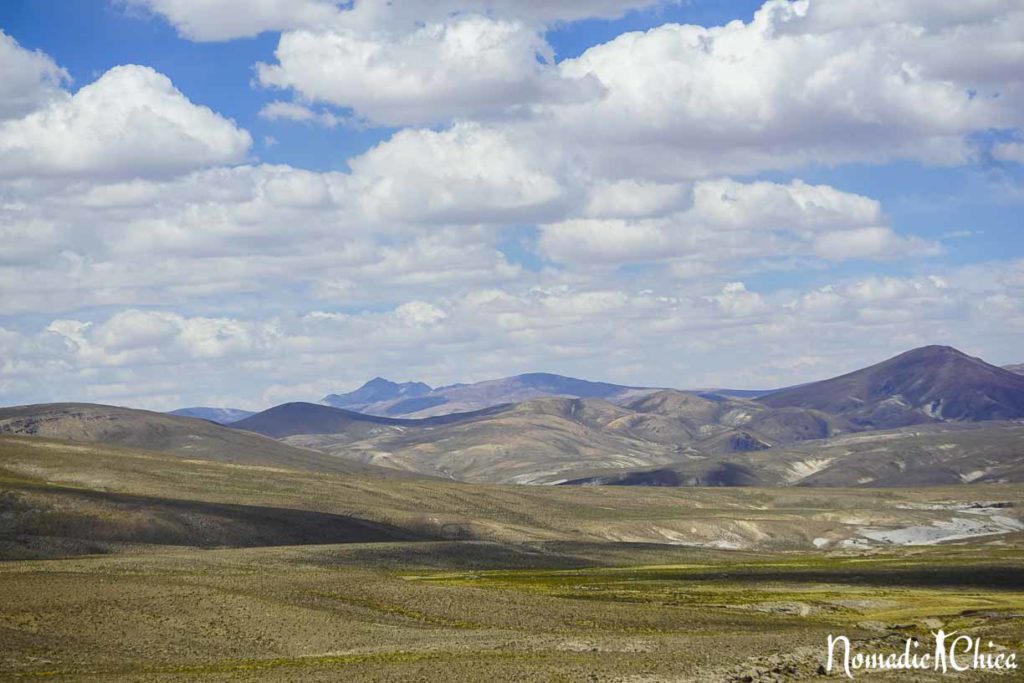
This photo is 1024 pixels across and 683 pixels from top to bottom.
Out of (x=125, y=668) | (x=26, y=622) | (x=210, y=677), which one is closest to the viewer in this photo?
(x=210, y=677)

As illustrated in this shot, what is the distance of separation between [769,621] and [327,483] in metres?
127

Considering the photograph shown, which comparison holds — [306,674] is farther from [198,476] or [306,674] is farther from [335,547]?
[198,476]

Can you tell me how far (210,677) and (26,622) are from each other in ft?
56.3

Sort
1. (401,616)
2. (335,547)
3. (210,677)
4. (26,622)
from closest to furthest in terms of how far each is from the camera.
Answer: (210,677), (26,622), (401,616), (335,547)

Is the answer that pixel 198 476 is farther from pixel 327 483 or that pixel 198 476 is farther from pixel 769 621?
pixel 769 621

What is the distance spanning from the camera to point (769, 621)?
257ft

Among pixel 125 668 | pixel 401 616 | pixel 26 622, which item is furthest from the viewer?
pixel 401 616

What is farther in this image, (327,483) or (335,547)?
(327,483)

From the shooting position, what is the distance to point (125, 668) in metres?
53.8

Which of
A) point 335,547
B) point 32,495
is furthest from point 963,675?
point 32,495

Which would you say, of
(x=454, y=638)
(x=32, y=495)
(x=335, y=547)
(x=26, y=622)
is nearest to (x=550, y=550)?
(x=335, y=547)

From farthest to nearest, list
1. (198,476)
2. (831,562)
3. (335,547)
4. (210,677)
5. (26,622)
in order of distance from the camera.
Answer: (198,476) < (831,562) < (335,547) < (26,622) < (210,677)

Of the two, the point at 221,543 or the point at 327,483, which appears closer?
the point at 221,543

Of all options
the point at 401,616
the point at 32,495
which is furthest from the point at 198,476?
the point at 401,616
